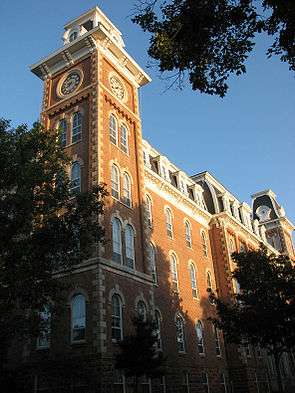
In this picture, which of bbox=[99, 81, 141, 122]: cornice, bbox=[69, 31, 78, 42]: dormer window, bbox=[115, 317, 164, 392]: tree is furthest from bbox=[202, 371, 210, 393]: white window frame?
bbox=[69, 31, 78, 42]: dormer window

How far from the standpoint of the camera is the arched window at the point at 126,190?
28.2 m

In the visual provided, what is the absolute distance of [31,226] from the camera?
1864cm

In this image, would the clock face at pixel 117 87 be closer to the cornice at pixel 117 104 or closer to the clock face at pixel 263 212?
the cornice at pixel 117 104

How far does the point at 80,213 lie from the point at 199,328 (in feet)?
61.9

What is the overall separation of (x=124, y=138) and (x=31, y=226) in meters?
13.9

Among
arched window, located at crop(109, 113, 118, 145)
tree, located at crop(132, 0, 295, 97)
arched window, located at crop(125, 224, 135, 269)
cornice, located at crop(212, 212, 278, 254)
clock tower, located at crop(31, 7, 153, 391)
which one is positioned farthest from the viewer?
cornice, located at crop(212, 212, 278, 254)

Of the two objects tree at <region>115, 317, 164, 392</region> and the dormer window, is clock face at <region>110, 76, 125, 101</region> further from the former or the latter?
tree at <region>115, 317, 164, 392</region>

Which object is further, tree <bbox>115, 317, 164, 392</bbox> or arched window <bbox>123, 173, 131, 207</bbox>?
arched window <bbox>123, 173, 131, 207</bbox>

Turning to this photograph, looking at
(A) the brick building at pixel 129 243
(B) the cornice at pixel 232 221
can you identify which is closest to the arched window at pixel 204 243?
(A) the brick building at pixel 129 243

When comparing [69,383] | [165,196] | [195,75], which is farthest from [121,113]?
[195,75]

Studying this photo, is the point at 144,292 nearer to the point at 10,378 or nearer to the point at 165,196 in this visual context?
the point at 10,378

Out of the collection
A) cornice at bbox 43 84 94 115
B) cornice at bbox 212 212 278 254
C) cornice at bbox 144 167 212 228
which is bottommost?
cornice at bbox 144 167 212 228

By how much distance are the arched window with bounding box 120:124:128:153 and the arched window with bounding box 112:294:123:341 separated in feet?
35.5

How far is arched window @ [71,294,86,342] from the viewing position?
872 inches
